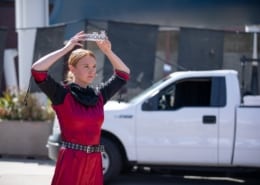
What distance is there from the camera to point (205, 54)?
11312 millimetres

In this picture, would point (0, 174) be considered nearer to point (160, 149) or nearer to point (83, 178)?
point (160, 149)

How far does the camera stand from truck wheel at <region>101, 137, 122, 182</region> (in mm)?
7965

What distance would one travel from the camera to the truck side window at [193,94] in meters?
7.95

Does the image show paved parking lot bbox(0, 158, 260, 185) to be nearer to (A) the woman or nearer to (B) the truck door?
(B) the truck door

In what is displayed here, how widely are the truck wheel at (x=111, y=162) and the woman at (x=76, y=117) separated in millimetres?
4434

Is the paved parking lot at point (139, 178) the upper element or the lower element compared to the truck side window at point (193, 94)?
lower

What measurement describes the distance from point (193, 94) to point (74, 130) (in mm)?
4948

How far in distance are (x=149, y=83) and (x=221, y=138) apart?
12.3 ft

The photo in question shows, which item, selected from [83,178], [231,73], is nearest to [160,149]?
[231,73]

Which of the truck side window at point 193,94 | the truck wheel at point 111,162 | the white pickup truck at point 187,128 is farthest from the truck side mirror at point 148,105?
the truck wheel at point 111,162

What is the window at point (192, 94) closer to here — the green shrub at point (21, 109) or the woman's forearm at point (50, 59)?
the green shrub at point (21, 109)

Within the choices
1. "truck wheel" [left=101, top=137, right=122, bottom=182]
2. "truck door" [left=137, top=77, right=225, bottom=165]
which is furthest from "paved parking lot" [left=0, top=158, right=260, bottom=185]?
"truck door" [left=137, top=77, right=225, bottom=165]

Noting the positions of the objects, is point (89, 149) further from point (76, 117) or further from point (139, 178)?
point (139, 178)

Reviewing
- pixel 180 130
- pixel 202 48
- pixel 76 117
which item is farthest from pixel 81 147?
pixel 202 48
